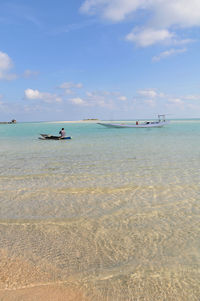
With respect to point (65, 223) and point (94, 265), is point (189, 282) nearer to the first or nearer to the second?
point (94, 265)

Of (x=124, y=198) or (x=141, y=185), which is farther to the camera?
(x=141, y=185)

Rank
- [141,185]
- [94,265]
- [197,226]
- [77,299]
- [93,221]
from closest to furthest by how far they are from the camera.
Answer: [77,299] < [94,265] < [197,226] < [93,221] < [141,185]

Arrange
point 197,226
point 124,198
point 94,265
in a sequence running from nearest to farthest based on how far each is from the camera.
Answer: point 94,265 → point 197,226 → point 124,198

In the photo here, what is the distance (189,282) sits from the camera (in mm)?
3195

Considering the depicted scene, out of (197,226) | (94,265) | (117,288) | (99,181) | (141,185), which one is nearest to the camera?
(117,288)

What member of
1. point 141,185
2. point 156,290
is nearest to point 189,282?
point 156,290

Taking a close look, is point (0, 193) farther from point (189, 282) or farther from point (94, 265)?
point (189, 282)

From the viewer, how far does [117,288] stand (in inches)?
122

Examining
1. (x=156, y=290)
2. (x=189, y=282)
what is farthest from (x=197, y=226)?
(x=156, y=290)

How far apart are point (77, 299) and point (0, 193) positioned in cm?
568

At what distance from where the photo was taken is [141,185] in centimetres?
809

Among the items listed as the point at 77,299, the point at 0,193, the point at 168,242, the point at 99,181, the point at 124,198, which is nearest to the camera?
the point at 77,299

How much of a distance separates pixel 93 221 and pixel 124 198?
6.08 ft

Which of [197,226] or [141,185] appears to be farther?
[141,185]
